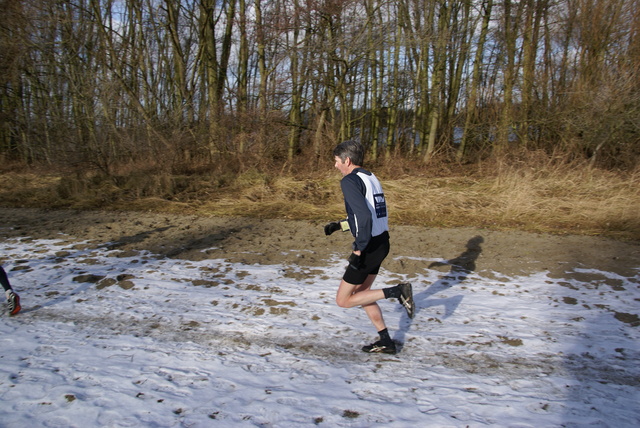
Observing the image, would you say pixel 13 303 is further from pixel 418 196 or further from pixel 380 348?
pixel 418 196

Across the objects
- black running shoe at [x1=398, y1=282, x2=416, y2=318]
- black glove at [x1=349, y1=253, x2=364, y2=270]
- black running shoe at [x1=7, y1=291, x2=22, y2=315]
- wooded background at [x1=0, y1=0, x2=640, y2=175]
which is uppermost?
wooded background at [x1=0, y1=0, x2=640, y2=175]

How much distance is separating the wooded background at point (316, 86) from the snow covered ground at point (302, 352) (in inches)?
328

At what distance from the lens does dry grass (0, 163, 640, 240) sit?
9117mm

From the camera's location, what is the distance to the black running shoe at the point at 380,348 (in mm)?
3908

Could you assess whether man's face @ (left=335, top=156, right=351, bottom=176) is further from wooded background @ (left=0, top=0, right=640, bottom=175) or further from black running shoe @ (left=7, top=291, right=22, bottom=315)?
wooded background @ (left=0, top=0, right=640, bottom=175)

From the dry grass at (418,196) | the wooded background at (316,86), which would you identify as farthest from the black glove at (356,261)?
the wooded background at (316,86)

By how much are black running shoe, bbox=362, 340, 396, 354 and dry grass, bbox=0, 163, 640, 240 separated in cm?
556

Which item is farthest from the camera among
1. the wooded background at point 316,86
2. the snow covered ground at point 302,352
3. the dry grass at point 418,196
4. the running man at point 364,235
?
the wooded background at point 316,86

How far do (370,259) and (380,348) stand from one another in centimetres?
83

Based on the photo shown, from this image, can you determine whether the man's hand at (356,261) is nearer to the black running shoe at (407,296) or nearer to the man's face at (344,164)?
the black running shoe at (407,296)

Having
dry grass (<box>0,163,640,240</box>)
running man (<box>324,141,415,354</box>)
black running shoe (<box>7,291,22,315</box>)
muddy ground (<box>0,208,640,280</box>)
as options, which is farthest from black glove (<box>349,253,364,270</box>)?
dry grass (<box>0,163,640,240</box>)

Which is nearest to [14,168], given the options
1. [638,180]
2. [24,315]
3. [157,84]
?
[157,84]

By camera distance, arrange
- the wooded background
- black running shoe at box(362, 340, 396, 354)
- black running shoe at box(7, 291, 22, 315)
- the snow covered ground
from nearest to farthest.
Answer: the snow covered ground → black running shoe at box(362, 340, 396, 354) → black running shoe at box(7, 291, 22, 315) → the wooded background

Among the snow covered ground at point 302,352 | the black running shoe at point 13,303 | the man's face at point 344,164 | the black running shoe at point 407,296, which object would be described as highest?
the man's face at point 344,164
